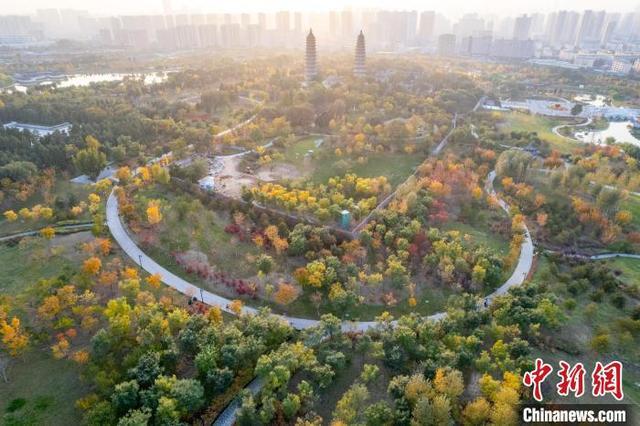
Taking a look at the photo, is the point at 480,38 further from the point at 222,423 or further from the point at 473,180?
the point at 222,423

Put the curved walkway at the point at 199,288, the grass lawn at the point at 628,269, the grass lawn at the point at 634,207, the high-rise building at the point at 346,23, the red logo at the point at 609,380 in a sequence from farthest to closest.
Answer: the high-rise building at the point at 346,23
the grass lawn at the point at 634,207
the grass lawn at the point at 628,269
the curved walkway at the point at 199,288
the red logo at the point at 609,380

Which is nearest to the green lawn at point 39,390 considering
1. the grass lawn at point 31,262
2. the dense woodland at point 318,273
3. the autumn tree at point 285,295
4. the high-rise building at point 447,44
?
the dense woodland at point 318,273

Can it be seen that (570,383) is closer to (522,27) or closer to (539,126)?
(539,126)

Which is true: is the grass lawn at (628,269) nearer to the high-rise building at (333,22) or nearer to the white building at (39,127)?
the white building at (39,127)

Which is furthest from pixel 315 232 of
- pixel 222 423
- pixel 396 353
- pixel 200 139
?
pixel 200 139

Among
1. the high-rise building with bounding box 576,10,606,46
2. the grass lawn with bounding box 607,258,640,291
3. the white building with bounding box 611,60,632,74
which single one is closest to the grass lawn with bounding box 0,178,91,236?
the grass lawn with bounding box 607,258,640,291

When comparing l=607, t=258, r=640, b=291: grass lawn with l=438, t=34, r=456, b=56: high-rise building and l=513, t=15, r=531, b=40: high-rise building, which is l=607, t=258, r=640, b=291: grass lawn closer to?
l=438, t=34, r=456, b=56: high-rise building
